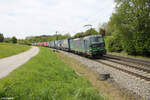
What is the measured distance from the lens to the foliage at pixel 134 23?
49.2 ft

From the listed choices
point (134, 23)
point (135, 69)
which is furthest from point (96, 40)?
point (135, 69)

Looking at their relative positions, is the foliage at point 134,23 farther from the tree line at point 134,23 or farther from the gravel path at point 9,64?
the gravel path at point 9,64

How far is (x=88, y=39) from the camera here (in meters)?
16.0

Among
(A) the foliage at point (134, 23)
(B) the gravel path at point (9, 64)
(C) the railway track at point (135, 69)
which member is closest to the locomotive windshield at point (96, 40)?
(A) the foliage at point (134, 23)

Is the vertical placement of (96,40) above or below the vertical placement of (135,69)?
above

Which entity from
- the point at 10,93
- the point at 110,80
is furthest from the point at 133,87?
the point at 10,93

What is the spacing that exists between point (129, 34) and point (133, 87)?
42.3 ft

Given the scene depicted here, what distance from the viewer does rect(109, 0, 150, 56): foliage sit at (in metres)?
15.0

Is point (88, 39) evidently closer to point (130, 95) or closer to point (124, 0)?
point (124, 0)

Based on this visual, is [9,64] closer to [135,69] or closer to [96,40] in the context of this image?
[96,40]

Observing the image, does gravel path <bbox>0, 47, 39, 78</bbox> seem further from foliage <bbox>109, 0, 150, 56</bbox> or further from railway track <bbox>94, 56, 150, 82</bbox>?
foliage <bbox>109, 0, 150, 56</bbox>

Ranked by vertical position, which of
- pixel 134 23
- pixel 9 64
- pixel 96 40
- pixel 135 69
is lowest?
pixel 135 69

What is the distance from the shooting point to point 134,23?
52.9 feet

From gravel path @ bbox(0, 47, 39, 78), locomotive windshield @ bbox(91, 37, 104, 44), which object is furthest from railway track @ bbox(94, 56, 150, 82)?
gravel path @ bbox(0, 47, 39, 78)
